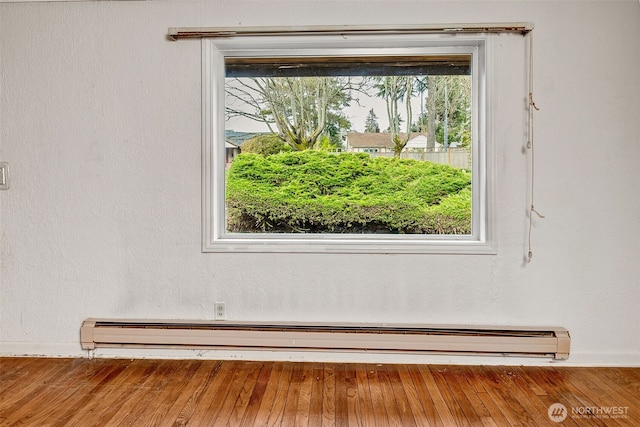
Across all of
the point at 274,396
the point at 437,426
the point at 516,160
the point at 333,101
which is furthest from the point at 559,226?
the point at 274,396

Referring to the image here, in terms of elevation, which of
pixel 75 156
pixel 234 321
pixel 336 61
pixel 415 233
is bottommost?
pixel 234 321

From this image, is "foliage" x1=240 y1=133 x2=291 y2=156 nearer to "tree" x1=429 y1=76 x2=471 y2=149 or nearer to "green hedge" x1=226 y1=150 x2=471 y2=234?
"green hedge" x1=226 y1=150 x2=471 y2=234

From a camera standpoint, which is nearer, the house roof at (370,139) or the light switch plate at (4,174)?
the light switch plate at (4,174)

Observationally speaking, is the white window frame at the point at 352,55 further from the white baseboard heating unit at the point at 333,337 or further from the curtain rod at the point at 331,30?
the white baseboard heating unit at the point at 333,337

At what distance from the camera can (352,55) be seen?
2.60 meters

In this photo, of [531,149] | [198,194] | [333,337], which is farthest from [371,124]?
[333,337]

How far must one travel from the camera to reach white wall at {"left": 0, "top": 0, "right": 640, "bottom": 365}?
241 centimetres

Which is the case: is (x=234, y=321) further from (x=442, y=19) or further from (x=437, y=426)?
(x=442, y=19)

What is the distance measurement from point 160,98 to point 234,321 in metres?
1.40

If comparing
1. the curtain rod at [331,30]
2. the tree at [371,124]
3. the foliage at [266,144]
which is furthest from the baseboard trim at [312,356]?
the curtain rod at [331,30]

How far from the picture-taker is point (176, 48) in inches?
98.2

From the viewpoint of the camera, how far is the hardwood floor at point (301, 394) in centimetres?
189

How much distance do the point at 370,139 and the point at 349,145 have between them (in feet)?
0.46
